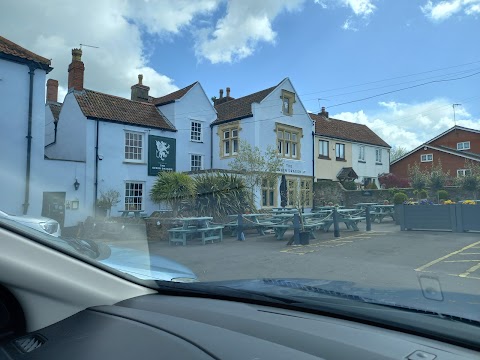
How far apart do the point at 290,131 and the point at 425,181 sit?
8.36 m

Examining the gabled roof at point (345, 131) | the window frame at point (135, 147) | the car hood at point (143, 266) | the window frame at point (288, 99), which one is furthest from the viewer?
the gabled roof at point (345, 131)

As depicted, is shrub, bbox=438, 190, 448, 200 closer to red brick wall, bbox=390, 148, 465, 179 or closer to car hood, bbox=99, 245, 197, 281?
red brick wall, bbox=390, 148, 465, 179

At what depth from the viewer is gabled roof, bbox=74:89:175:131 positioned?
17.4 metres

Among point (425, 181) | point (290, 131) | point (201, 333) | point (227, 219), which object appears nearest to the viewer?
point (201, 333)

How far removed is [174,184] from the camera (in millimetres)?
13766

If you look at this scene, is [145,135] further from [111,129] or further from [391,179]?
[391,179]

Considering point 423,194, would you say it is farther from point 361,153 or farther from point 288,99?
point 361,153

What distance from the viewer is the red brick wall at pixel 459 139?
114 feet

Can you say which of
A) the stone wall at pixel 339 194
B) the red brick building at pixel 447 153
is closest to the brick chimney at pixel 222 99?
the stone wall at pixel 339 194

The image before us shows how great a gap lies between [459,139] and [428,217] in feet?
93.4

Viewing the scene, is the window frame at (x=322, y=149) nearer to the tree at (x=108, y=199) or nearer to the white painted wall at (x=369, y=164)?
the white painted wall at (x=369, y=164)

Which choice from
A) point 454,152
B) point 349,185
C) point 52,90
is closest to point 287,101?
point 349,185

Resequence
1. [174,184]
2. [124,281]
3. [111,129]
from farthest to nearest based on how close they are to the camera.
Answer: [111,129] → [174,184] → [124,281]

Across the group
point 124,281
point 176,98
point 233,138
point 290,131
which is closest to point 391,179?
point 290,131
